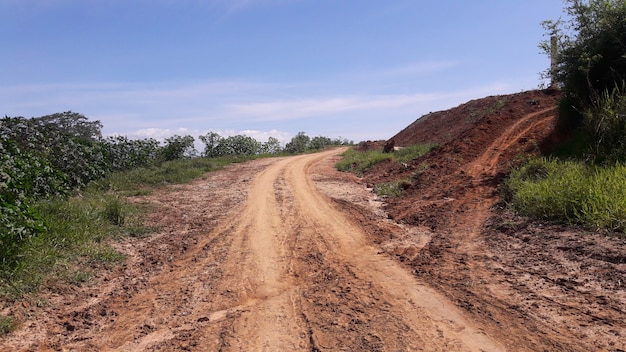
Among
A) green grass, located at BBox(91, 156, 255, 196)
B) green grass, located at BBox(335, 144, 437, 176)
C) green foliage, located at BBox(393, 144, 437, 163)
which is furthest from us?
green grass, located at BBox(335, 144, 437, 176)

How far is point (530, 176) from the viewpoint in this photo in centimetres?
864

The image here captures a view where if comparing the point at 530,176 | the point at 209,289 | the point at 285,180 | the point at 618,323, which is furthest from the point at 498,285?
the point at 285,180

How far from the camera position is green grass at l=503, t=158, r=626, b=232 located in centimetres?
573

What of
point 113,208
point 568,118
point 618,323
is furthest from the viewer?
point 568,118

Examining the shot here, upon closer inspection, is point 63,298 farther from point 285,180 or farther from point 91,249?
point 285,180

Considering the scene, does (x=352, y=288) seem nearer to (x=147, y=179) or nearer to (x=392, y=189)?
(x=392, y=189)

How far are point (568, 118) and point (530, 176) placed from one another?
11.0 feet

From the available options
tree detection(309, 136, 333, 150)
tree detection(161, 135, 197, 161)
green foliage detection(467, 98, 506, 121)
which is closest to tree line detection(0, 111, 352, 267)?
tree detection(161, 135, 197, 161)

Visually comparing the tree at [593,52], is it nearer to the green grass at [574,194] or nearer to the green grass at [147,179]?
the green grass at [574,194]

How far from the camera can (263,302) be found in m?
4.72

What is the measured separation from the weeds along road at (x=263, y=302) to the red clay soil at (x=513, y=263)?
1.39ft

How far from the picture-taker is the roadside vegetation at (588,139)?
244 inches

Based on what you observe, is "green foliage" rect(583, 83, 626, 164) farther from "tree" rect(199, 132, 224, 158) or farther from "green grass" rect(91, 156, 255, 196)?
"tree" rect(199, 132, 224, 158)

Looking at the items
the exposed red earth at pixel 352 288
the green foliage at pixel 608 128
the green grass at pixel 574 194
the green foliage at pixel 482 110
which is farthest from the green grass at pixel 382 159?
the green grass at pixel 574 194
